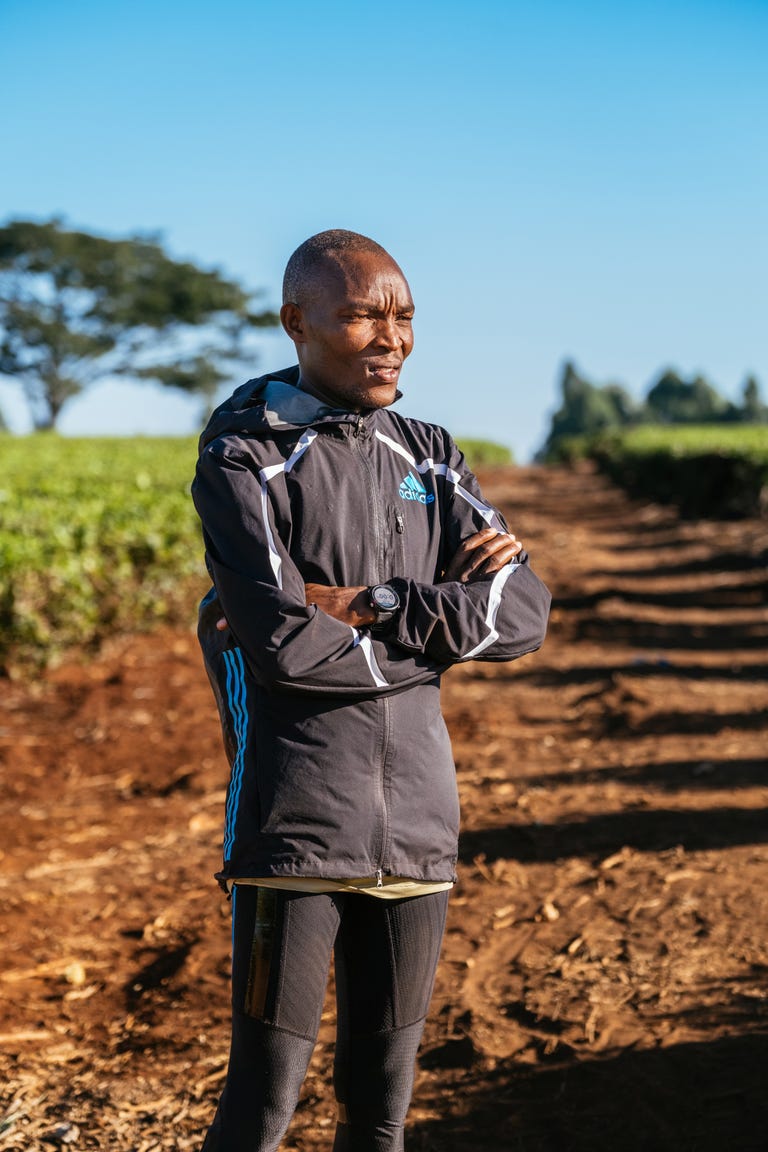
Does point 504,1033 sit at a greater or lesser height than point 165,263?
lesser

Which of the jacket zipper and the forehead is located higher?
the forehead

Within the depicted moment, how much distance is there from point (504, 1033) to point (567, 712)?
4.56 m

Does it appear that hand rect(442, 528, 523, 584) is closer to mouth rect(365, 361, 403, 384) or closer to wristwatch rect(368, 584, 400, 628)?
wristwatch rect(368, 584, 400, 628)

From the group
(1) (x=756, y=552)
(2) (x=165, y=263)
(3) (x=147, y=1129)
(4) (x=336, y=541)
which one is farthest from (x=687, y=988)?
(2) (x=165, y=263)

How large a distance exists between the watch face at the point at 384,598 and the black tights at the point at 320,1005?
553mm

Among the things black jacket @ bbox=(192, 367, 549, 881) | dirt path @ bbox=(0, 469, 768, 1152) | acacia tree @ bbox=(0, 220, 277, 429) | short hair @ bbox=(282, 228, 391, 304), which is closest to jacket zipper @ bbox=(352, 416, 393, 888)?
black jacket @ bbox=(192, 367, 549, 881)

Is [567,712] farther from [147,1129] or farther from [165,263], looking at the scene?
[165,263]

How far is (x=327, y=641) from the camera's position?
2.21m

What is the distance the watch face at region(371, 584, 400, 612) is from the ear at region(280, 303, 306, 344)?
518mm

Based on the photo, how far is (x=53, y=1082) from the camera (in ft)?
11.9

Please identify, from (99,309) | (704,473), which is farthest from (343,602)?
(99,309)

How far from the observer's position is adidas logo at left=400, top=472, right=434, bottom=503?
8.05 ft

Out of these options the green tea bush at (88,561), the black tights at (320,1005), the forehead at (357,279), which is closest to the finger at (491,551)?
the forehead at (357,279)

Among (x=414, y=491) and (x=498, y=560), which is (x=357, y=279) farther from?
(x=498, y=560)
